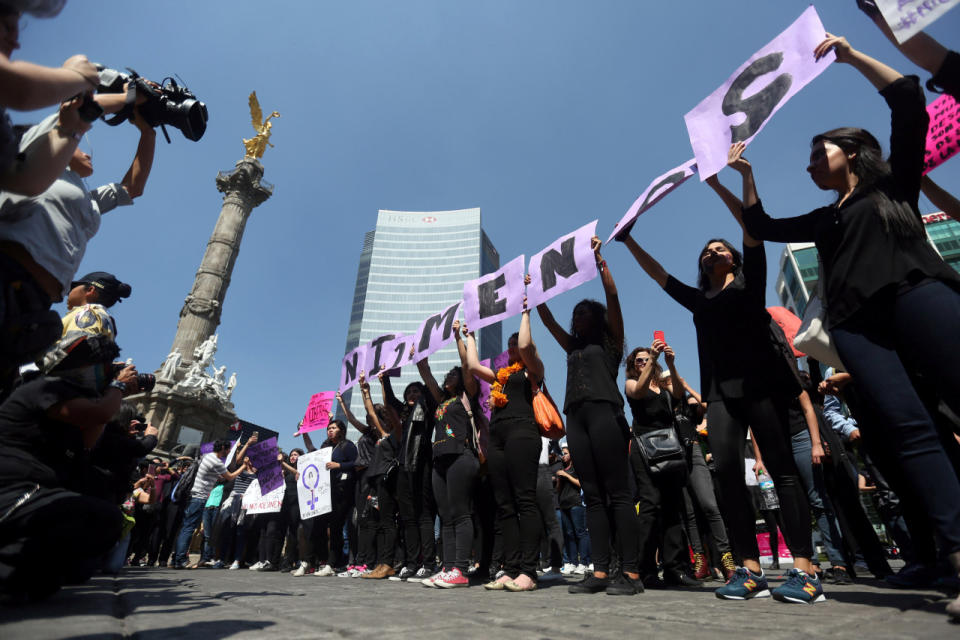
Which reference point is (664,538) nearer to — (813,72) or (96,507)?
(813,72)

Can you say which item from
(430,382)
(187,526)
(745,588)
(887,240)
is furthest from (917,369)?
(187,526)

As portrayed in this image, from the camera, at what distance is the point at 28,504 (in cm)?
210

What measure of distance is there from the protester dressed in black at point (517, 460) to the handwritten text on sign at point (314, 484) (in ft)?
11.9

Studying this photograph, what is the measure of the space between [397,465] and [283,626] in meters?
3.87

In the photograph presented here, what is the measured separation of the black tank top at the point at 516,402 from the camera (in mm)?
3855

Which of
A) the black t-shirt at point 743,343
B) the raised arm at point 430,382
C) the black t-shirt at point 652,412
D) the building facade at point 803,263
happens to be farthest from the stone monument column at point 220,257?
the building facade at point 803,263

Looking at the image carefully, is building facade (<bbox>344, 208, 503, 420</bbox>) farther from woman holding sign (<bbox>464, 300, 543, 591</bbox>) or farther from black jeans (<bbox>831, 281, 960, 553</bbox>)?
black jeans (<bbox>831, 281, 960, 553</bbox>)

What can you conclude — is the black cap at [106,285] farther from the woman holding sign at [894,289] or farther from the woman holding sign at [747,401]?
the woman holding sign at [894,289]

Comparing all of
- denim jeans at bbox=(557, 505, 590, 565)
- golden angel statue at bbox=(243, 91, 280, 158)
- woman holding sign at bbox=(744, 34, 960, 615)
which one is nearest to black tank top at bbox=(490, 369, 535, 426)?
woman holding sign at bbox=(744, 34, 960, 615)

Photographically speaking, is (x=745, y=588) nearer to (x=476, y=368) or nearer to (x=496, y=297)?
(x=476, y=368)

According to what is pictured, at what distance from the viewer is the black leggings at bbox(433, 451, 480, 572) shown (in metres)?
4.03

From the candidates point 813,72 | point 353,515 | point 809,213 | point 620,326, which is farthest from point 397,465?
point 813,72

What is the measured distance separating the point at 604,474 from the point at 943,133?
3.37 m

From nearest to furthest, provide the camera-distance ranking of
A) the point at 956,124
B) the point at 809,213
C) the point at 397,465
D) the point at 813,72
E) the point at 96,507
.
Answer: the point at 96,507, the point at 809,213, the point at 813,72, the point at 956,124, the point at 397,465
